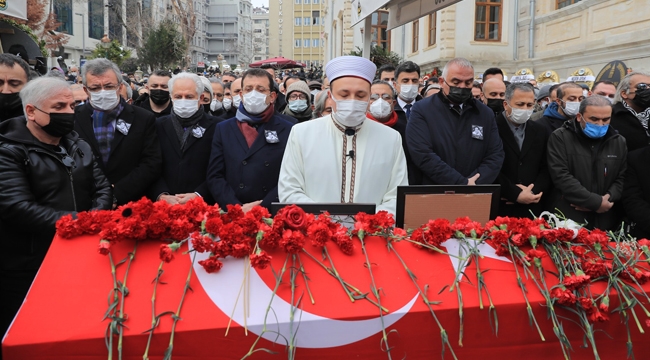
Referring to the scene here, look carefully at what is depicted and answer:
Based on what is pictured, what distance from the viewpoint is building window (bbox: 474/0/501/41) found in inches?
848

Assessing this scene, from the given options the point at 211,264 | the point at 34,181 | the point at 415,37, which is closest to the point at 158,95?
the point at 34,181

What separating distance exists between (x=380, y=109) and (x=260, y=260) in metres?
2.84

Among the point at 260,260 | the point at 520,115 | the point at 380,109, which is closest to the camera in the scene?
the point at 260,260

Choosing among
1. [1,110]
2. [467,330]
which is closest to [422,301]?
[467,330]

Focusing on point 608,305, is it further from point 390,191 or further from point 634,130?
point 634,130

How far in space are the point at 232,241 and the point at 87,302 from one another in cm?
55

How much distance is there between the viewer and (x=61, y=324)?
1778 millimetres

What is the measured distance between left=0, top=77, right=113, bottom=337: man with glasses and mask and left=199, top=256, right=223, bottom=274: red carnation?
1.21 meters

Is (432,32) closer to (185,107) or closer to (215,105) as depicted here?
(215,105)

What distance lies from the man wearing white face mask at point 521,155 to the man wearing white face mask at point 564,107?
532 mm

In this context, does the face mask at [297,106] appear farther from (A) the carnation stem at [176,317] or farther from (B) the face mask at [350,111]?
(A) the carnation stem at [176,317]

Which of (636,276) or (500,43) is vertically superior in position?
(500,43)

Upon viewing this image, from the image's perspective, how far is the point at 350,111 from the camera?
9.81ft

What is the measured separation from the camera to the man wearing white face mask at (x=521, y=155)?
170 inches
